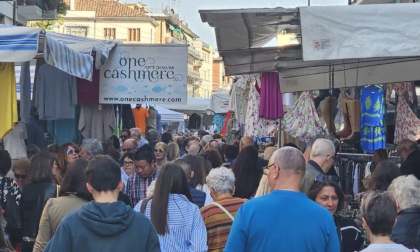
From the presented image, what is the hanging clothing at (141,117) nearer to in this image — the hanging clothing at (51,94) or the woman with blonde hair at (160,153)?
the woman with blonde hair at (160,153)

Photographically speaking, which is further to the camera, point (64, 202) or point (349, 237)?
point (349, 237)

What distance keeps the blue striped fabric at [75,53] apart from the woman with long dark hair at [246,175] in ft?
6.52

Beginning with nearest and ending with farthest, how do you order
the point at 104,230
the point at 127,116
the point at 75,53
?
the point at 104,230 < the point at 75,53 < the point at 127,116

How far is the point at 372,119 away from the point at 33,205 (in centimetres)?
514

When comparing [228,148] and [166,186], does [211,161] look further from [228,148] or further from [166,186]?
[166,186]

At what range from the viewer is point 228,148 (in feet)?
39.1

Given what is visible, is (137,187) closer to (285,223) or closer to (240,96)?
(285,223)

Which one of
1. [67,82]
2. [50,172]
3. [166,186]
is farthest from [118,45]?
[166,186]

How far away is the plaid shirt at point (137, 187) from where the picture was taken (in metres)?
8.52

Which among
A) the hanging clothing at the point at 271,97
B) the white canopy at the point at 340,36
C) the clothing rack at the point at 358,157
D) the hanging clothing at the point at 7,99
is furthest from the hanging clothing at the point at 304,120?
the hanging clothing at the point at 7,99

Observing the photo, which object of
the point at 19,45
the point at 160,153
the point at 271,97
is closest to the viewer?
the point at 19,45

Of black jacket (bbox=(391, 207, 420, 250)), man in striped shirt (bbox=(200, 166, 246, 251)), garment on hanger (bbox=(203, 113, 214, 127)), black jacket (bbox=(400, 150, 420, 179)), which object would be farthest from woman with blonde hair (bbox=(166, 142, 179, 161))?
garment on hanger (bbox=(203, 113, 214, 127))

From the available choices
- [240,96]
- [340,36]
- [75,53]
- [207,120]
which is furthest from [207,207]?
[207,120]

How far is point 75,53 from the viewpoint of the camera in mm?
8305
